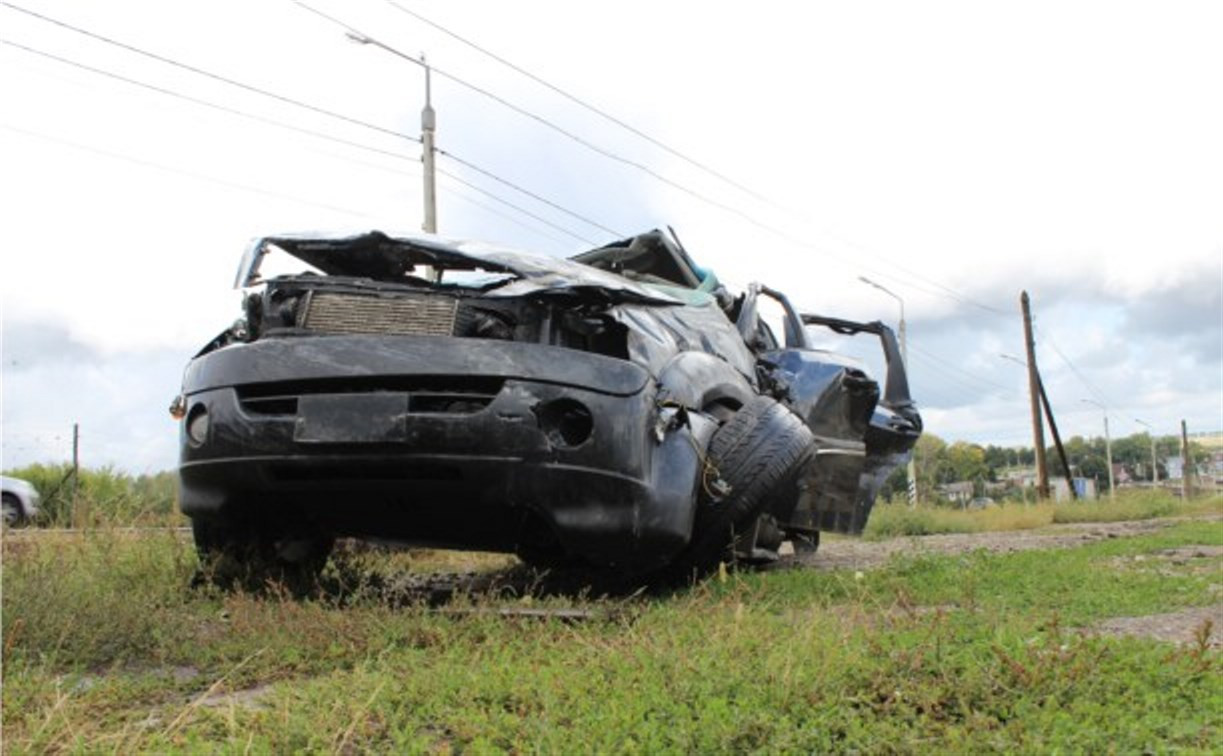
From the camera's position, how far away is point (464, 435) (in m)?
4.09

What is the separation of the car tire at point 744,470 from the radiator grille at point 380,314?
1.33 m

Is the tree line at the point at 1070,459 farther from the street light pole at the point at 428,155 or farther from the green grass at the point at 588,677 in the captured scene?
the green grass at the point at 588,677

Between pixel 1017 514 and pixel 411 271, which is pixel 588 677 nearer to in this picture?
pixel 411 271

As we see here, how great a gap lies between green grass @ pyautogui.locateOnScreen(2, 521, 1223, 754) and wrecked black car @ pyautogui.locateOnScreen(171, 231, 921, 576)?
1.33ft

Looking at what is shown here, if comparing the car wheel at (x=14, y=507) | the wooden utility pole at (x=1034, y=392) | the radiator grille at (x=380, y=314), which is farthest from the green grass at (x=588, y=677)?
the wooden utility pole at (x=1034, y=392)

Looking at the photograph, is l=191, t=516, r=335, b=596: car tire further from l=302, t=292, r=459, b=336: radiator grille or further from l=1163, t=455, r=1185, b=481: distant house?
l=1163, t=455, r=1185, b=481: distant house

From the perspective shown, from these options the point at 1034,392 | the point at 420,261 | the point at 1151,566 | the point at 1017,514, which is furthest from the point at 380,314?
the point at 1034,392

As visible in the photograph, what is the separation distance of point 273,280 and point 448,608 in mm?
1768

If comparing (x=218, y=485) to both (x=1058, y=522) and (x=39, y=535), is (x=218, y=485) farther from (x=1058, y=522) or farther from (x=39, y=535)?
(x=1058, y=522)

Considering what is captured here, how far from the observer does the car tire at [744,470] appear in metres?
4.74

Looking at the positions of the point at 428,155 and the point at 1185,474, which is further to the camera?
the point at 1185,474

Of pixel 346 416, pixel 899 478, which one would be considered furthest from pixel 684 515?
pixel 899 478

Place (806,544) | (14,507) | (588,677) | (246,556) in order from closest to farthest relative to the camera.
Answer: (588,677)
(246,556)
(806,544)
(14,507)

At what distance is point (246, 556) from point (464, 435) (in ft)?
5.42
